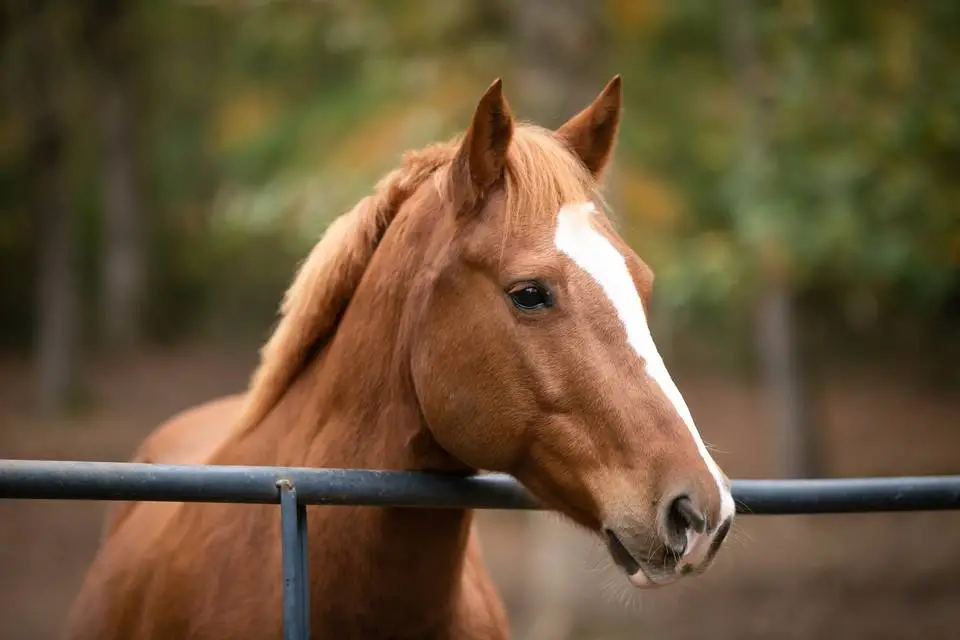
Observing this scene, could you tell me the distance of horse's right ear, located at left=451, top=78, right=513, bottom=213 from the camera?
91.7 inches

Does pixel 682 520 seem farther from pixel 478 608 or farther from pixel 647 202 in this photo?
pixel 647 202

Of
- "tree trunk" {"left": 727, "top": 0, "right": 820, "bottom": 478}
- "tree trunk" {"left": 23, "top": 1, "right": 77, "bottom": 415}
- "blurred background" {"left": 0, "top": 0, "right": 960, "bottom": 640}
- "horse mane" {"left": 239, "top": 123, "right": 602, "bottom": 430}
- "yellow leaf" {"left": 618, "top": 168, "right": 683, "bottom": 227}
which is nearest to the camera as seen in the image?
"horse mane" {"left": 239, "top": 123, "right": 602, "bottom": 430}

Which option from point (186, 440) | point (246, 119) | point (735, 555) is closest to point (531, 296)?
point (186, 440)

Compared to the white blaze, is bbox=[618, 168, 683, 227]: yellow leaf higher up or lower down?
lower down

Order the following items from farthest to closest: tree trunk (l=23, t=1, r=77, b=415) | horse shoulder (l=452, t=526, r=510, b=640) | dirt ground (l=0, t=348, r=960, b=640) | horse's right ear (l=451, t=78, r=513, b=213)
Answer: tree trunk (l=23, t=1, r=77, b=415) → dirt ground (l=0, t=348, r=960, b=640) → horse shoulder (l=452, t=526, r=510, b=640) → horse's right ear (l=451, t=78, r=513, b=213)

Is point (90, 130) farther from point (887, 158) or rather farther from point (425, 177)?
point (425, 177)

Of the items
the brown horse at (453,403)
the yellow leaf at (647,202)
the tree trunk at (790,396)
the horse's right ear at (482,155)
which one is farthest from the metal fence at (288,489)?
the tree trunk at (790,396)

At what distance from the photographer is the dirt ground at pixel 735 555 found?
7.68 metres

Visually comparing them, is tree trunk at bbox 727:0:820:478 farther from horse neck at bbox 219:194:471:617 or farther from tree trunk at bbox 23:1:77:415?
tree trunk at bbox 23:1:77:415

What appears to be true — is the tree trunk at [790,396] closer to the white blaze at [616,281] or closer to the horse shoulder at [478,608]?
the horse shoulder at [478,608]

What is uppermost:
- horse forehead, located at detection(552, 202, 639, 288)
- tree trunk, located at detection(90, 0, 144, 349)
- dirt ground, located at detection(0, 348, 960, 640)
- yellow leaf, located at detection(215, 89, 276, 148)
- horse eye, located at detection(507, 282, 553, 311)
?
yellow leaf, located at detection(215, 89, 276, 148)

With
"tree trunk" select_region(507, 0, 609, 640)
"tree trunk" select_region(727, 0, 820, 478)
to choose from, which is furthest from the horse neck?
"tree trunk" select_region(727, 0, 820, 478)

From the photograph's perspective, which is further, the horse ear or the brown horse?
the horse ear

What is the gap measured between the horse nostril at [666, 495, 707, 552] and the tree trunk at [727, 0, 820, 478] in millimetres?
7380
